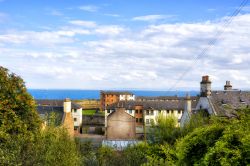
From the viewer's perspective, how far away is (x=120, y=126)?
64.6m

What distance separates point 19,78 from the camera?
33469 millimetres

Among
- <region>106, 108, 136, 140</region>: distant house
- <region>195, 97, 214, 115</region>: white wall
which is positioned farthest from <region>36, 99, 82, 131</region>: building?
<region>195, 97, 214, 115</region>: white wall

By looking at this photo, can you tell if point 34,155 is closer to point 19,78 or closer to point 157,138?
point 19,78

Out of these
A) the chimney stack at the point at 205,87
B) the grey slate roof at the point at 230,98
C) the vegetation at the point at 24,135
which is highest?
the chimney stack at the point at 205,87

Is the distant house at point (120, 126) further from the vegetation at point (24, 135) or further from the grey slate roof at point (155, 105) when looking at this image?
→ the vegetation at point (24, 135)

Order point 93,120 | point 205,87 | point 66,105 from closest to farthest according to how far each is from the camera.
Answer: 1. point 205,87
2. point 66,105
3. point 93,120

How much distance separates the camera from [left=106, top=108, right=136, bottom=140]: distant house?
2505 inches

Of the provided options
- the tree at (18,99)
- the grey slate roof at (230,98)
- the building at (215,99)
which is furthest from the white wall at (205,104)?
the tree at (18,99)

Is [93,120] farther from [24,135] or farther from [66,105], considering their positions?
[24,135]

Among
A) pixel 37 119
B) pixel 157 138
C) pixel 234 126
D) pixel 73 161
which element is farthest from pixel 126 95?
pixel 234 126

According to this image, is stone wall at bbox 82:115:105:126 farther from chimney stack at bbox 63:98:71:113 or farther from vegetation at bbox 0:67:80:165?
vegetation at bbox 0:67:80:165

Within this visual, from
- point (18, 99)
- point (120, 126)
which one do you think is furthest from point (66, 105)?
point (18, 99)

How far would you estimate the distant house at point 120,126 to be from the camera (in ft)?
→ 209

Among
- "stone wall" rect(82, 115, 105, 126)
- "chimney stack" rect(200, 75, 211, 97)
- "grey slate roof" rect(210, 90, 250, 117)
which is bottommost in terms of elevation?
"stone wall" rect(82, 115, 105, 126)
